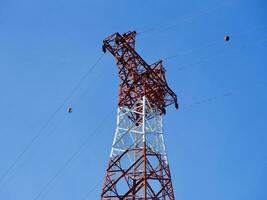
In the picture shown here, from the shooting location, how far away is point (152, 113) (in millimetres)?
31891

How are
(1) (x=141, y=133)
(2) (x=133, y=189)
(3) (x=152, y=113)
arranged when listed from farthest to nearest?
(3) (x=152, y=113), (1) (x=141, y=133), (2) (x=133, y=189)

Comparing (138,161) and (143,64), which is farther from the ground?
(143,64)

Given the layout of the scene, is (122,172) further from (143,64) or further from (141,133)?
(143,64)

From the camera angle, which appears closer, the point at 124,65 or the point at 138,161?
the point at 138,161

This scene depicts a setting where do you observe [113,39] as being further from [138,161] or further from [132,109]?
[138,161]

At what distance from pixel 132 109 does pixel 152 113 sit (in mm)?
1293

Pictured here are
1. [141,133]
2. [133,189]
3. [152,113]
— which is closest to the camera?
[133,189]

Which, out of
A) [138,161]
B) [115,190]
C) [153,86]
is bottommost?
[115,190]

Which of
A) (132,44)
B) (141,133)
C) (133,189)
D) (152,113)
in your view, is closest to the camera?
(133,189)

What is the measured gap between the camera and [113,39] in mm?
33656

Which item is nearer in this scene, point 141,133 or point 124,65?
point 141,133

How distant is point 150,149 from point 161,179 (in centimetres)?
194

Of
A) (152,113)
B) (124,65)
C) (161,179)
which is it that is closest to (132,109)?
(152,113)

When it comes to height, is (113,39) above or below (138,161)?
above
